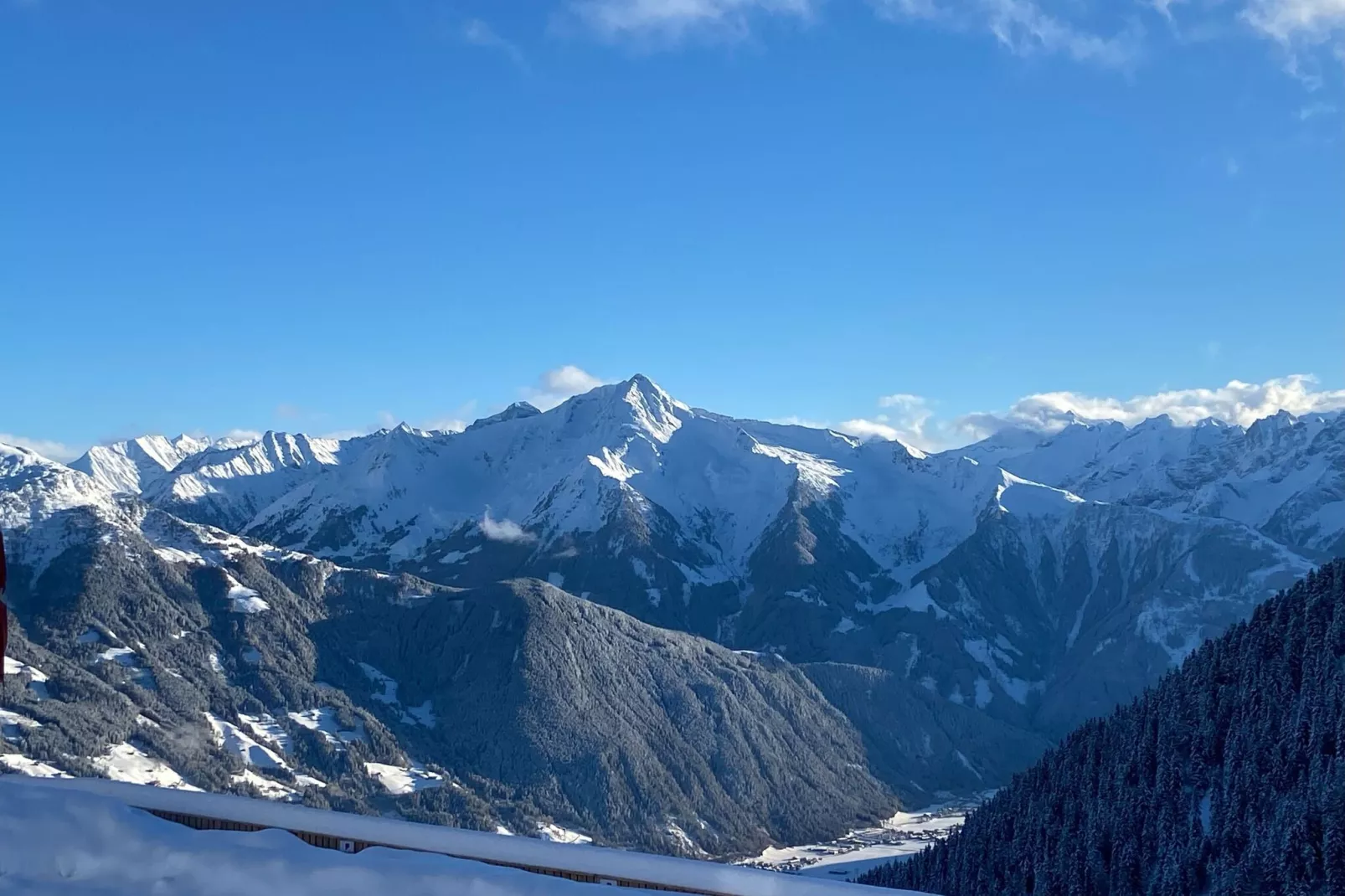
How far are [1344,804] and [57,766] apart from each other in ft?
626

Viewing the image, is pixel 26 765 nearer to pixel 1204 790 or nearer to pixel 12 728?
pixel 12 728

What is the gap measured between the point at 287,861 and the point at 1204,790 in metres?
85.0

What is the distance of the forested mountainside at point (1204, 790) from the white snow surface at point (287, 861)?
5150 cm

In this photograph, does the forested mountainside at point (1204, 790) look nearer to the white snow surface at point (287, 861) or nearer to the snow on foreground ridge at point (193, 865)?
the white snow surface at point (287, 861)

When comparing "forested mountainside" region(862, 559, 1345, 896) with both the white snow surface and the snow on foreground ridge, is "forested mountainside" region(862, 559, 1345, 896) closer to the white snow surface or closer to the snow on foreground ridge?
the white snow surface

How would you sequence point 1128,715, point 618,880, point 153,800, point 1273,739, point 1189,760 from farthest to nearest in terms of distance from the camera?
1. point 1128,715
2. point 1189,760
3. point 1273,739
4. point 153,800
5. point 618,880

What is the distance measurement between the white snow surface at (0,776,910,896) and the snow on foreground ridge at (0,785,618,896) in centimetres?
2

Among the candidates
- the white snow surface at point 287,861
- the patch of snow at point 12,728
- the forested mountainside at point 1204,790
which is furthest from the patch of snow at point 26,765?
the white snow surface at point 287,861

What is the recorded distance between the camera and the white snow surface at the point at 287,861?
14.6 m

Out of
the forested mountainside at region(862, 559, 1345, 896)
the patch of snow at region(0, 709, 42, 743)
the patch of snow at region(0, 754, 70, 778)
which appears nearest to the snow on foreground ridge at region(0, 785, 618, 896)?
the forested mountainside at region(862, 559, 1345, 896)

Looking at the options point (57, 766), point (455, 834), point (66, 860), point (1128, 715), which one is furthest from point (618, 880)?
point (57, 766)

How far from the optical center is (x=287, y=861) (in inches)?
589

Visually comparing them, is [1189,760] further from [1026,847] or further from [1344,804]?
[1344,804]

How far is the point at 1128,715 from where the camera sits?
350ft
